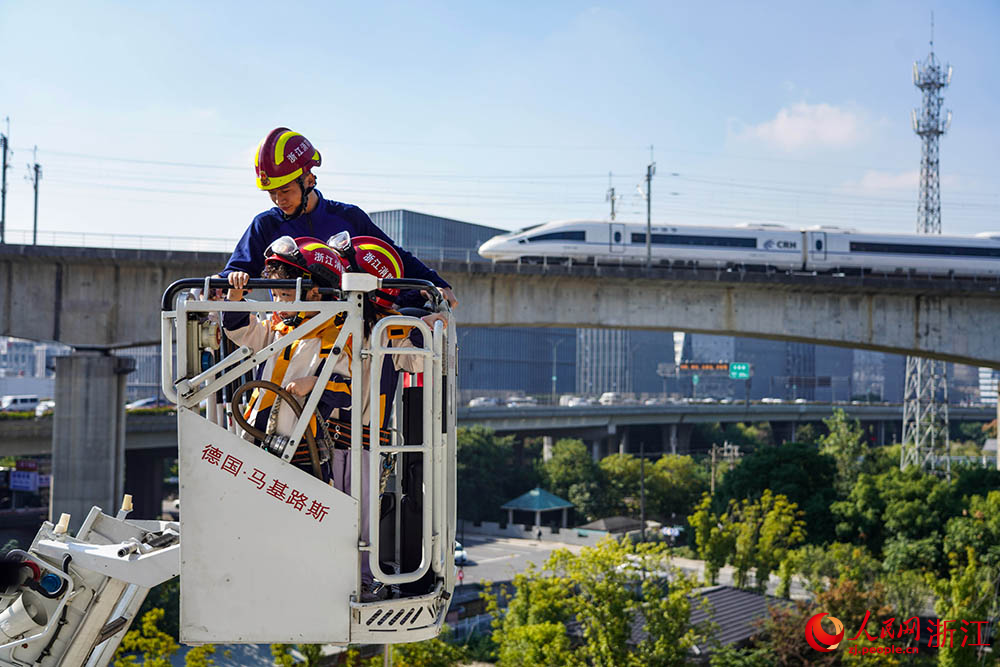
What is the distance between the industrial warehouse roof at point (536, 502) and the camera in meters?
60.0

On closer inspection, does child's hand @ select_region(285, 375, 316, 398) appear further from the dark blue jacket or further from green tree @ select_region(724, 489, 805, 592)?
green tree @ select_region(724, 489, 805, 592)

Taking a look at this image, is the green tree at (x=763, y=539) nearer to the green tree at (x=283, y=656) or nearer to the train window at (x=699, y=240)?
the train window at (x=699, y=240)

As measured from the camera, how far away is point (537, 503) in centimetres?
6025

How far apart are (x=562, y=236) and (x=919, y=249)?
60.8ft

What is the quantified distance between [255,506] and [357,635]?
0.73 metres

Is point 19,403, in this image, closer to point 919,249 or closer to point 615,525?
point 615,525

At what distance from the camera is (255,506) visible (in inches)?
150

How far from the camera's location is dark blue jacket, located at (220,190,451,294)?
468 cm

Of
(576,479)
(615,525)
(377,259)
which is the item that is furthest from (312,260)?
(576,479)

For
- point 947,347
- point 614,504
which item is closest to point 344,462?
point 947,347

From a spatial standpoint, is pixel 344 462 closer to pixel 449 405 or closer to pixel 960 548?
pixel 449 405

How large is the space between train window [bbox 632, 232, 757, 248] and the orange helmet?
133 feet

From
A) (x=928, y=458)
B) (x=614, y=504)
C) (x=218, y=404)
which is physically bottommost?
(x=614, y=504)

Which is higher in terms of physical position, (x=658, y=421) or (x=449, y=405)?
(x=449, y=405)
